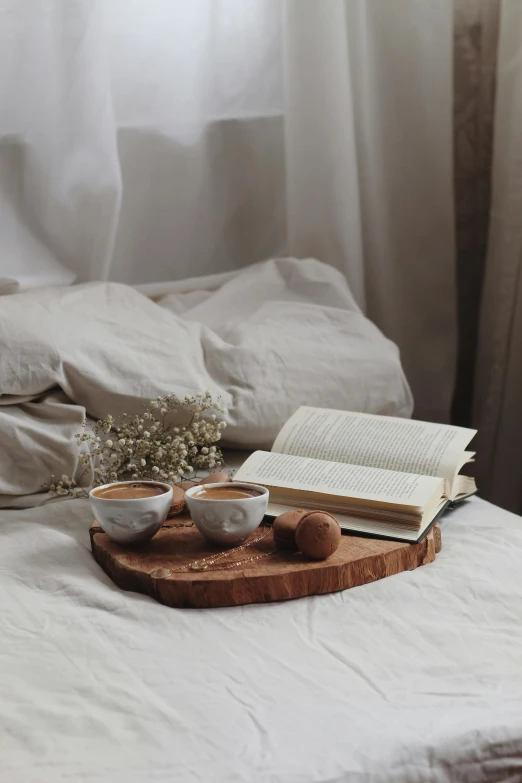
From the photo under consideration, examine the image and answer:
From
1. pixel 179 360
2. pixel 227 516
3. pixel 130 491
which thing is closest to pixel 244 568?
pixel 227 516

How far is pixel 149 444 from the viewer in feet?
3.54

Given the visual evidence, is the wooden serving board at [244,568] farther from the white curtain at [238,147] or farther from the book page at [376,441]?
the white curtain at [238,147]

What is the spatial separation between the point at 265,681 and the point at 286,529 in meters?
0.22

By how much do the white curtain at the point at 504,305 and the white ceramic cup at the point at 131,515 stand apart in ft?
3.63

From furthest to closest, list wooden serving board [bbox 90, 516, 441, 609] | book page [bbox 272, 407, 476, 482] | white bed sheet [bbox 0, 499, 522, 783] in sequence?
1. book page [bbox 272, 407, 476, 482]
2. wooden serving board [bbox 90, 516, 441, 609]
3. white bed sheet [bbox 0, 499, 522, 783]

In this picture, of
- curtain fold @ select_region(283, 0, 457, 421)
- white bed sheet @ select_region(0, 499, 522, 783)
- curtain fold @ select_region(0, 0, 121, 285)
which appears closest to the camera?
white bed sheet @ select_region(0, 499, 522, 783)

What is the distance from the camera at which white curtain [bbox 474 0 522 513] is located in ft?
5.55

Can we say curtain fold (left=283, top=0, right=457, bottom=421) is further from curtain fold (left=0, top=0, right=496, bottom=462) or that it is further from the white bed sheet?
the white bed sheet

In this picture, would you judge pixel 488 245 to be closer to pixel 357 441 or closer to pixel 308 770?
pixel 357 441

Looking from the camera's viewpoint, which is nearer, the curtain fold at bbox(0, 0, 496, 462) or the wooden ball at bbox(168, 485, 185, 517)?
the wooden ball at bbox(168, 485, 185, 517)

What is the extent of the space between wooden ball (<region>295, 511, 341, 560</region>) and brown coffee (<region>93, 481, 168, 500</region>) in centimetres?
16

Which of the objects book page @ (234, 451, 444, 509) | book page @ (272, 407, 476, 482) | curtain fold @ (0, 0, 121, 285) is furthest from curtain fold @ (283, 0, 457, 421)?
book page @ (234, 451, 444, 509)

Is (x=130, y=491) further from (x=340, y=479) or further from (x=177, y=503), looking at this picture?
(x=340, y=479)

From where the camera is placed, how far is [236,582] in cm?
80
